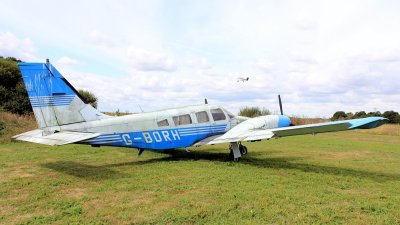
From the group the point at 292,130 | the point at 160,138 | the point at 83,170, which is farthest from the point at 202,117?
the point at 83,170

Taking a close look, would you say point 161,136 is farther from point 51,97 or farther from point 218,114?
point 51,97

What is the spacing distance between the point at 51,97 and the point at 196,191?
6.95m

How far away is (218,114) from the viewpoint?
47.7 feet

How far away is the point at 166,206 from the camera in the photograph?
22.4 feet

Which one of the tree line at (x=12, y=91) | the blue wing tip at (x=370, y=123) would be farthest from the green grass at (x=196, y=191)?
the tree line at (x=12, y=91)

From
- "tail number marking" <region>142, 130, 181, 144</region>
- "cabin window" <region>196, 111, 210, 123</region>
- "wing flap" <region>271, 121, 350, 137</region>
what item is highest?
"cabin window" <region>196, 111, 210, 123</region>

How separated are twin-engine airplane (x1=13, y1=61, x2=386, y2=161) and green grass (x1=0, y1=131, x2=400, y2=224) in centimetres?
106

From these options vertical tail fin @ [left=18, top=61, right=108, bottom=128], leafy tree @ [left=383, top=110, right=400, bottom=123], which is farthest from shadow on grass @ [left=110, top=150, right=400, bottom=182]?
leafy tree @ [left=383, top=110, right=400, bottom=123]

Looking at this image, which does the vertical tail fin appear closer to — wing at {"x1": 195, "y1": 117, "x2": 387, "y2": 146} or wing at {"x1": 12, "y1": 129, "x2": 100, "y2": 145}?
wing at {"x1": 12, "y1": 129, "x2": 100, "y2": 145}

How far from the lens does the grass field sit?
6.21 meters

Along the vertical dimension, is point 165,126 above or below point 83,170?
above

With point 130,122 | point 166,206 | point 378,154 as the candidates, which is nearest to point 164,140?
point 130,122

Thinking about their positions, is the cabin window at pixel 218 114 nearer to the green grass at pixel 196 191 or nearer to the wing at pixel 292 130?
the wing at pixel 292 130

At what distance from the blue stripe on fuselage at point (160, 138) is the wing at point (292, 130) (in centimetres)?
43
